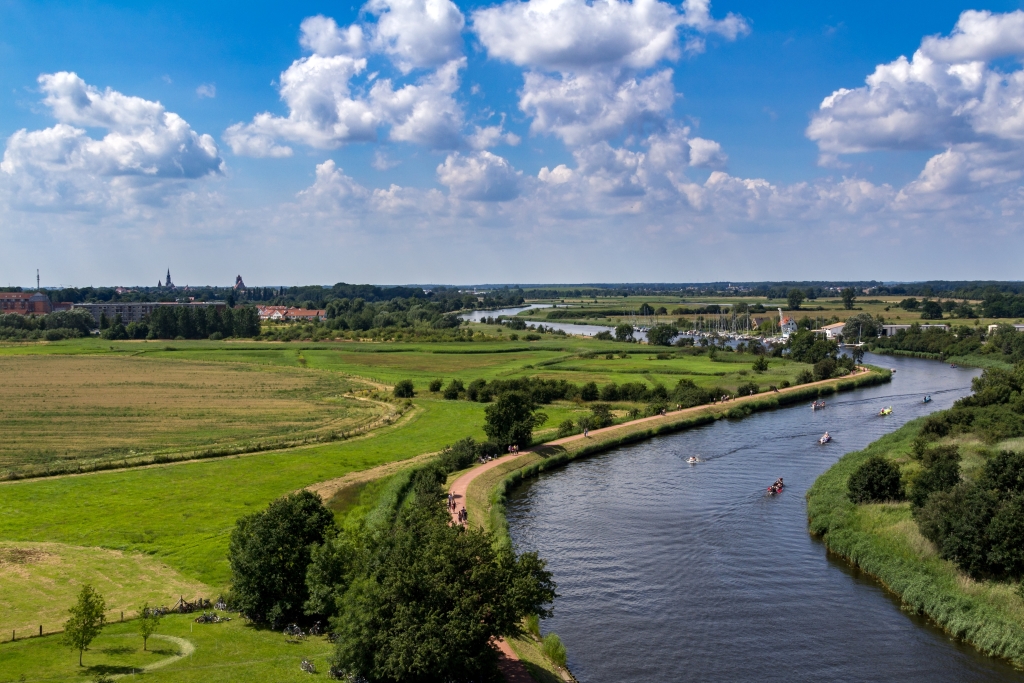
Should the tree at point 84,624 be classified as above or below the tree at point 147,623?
above

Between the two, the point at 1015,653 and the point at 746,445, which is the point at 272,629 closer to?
the point at 1015,653

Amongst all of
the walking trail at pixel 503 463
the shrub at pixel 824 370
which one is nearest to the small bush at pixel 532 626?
the walking trail at pixel 503 463

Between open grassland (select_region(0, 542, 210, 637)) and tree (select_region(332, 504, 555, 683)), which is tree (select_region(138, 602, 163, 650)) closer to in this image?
open grassland (select_region(0, 542, 210, 637))

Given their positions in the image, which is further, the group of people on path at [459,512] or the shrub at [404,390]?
the shrub at [404,390]

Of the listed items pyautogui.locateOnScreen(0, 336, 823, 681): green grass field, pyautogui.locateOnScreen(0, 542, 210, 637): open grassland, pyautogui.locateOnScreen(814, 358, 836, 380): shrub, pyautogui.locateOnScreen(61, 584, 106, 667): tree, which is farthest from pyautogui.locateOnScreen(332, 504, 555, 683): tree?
pyautogui.locateOnScreen(814, 358, 836, 380): shrub

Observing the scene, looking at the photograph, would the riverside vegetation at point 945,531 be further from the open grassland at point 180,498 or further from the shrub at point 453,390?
the shrub at point 453,390

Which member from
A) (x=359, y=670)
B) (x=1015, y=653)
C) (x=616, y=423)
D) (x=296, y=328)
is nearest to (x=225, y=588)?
(x=359, y=670)
